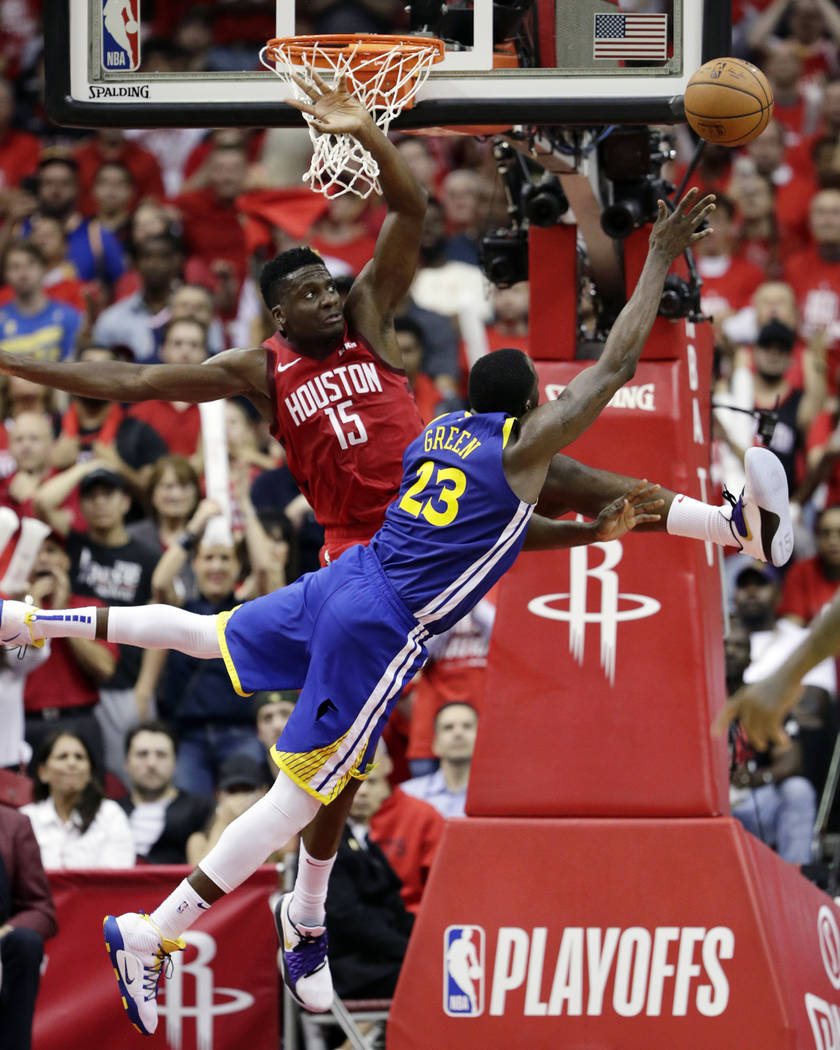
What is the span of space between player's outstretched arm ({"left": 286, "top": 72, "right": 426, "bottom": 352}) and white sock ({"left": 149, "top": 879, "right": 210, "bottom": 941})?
2200 mm

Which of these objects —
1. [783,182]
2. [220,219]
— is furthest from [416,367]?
[783,182]

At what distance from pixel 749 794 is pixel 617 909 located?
273 cm

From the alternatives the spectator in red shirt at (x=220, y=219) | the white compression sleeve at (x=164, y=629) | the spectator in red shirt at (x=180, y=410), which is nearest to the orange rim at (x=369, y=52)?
the white compression sleeve at (x=164, y=629)

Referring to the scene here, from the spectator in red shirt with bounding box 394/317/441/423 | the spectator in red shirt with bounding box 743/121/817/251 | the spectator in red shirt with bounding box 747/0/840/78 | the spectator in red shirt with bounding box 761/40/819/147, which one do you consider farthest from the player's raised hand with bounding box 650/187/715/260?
the spectator in red shirt with bounding box 747/0/840/78

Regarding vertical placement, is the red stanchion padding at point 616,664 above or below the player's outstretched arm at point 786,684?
below

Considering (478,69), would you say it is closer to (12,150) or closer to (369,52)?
(369,52)

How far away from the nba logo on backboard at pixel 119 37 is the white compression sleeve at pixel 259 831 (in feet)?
9.55

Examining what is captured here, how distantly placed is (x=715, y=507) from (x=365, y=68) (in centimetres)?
214

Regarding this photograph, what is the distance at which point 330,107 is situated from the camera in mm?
6871

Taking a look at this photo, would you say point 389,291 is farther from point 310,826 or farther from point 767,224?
point 767,224

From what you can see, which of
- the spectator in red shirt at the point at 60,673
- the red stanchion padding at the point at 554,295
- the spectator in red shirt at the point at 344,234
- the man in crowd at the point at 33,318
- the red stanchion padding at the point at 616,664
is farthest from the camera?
the spectator in red shirt at the point at 344,234

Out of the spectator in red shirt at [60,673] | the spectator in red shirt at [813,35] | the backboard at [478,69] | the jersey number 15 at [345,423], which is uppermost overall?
the spectator in red shirt at [813,35]

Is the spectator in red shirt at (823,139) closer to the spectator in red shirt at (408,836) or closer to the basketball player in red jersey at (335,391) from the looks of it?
the spectator in red shirt at (408,836)

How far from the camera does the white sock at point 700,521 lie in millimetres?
7129
